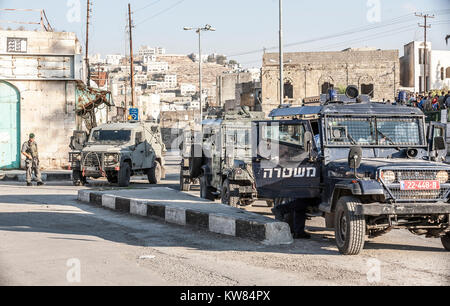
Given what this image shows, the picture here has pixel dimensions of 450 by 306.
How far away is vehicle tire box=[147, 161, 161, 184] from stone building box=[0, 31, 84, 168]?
311 inches

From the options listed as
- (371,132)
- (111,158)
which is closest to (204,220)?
(371,132)

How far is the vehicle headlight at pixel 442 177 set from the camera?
820cm

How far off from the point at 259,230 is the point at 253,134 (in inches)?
68.3

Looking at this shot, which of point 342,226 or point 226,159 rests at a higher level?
point 226,159

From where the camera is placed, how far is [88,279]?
6.60 m

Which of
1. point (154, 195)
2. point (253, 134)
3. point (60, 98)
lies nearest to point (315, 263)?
point (253, 134)

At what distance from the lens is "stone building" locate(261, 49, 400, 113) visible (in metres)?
64.0

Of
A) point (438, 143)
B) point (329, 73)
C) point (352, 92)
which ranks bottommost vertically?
point (438, 143)

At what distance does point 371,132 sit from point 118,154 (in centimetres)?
1283

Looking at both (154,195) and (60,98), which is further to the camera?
(60,98)

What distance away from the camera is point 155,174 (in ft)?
75.1

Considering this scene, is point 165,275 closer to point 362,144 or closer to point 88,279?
point 88,279

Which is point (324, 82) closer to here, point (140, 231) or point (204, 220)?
point (204, 220)

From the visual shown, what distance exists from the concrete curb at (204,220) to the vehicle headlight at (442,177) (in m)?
2.23
